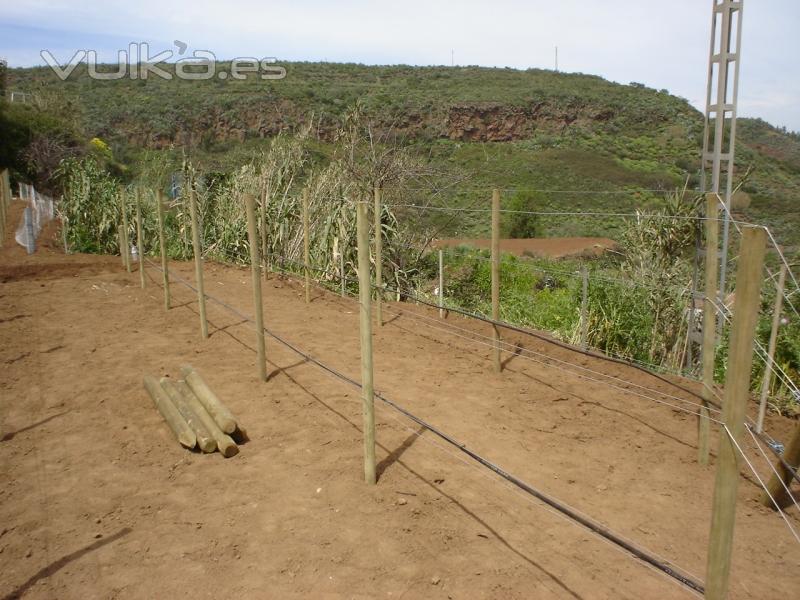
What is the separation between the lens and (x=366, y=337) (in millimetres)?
3627

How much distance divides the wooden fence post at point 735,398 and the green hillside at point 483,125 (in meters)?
22.1

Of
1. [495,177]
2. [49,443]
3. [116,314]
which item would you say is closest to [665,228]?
[49,443]

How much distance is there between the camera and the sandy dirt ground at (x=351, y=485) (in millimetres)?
2973

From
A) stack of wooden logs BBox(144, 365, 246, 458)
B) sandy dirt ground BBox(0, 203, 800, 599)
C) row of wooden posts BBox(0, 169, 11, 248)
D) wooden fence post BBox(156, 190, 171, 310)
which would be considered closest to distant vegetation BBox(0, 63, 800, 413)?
row of wooden posts BBox(0, 169, 11, 248)

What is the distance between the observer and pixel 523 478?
3906mm

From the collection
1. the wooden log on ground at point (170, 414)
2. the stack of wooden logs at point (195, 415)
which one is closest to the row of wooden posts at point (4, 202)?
the wooden log on ground at point (170, 414)

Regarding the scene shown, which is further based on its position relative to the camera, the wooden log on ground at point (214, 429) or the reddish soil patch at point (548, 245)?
the reddish soil patch at point (548, 245)

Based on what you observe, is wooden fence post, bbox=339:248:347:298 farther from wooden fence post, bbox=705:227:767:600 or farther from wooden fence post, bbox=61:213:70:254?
wooden fence post, bbox=61:213:70:254

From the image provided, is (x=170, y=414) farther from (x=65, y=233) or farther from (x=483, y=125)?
(x=483, y=125)

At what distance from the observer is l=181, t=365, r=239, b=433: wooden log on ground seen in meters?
4.40

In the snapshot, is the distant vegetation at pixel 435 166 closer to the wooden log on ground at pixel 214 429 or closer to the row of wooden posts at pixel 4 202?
the row of wooden posts at pixel 4 202

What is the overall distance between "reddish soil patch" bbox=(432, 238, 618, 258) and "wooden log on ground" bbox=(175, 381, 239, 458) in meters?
15.3

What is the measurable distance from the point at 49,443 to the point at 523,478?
135 inches

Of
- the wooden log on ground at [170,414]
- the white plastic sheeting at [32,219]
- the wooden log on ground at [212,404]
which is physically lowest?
the wooden log on ground at [170,414]
